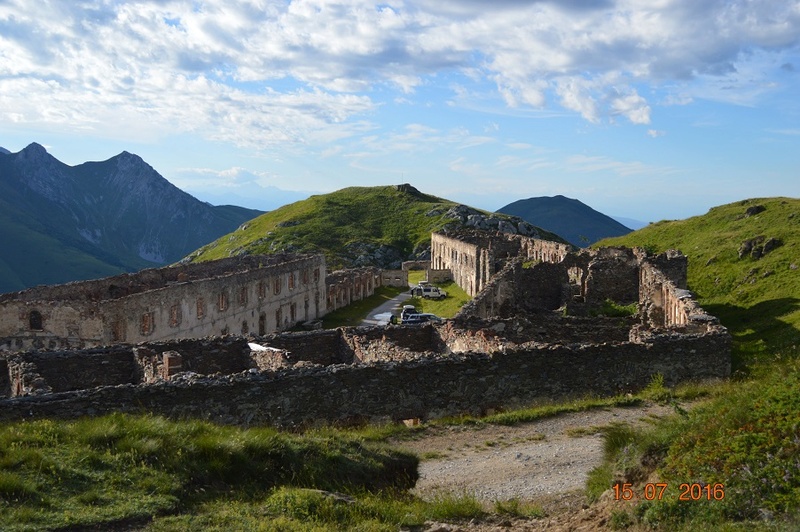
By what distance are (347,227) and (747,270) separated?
10313cm

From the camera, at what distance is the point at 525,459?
13828mm

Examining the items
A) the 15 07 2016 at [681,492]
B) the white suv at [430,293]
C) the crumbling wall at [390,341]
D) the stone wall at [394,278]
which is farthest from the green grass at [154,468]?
the stone wall at [394,278]

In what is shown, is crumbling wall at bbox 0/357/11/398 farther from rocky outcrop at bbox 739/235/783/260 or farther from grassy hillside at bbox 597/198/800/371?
rocky outcrop at bbox 739/235/783/260

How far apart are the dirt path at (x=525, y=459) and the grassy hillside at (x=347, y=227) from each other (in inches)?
3874

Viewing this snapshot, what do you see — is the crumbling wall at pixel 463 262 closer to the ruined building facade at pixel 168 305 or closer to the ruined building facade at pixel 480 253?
the ruined building facade at pixel 480 253

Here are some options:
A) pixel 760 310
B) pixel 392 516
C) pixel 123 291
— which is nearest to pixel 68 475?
pixel 392 516

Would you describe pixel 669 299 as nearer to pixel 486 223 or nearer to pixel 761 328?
pixel 761 328

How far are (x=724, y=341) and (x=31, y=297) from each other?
3980 centimetres

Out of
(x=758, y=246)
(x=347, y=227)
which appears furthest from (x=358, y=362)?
(x=347, y=227)

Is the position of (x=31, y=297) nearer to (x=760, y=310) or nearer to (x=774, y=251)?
(x=760, y=310)

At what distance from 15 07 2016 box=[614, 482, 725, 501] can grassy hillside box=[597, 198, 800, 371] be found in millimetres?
13529

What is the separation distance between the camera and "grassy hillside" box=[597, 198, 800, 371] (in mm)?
29500

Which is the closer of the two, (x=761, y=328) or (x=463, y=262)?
(x=761, y=328)

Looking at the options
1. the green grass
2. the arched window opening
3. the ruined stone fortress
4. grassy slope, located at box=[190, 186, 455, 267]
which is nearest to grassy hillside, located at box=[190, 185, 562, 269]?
grassy slope, located at box=[190, 186, 455, 267]
